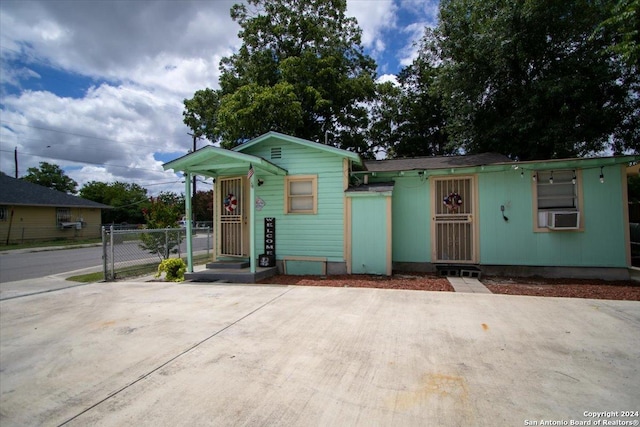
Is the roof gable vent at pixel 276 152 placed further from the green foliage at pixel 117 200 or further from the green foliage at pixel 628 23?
the green foliage at pixel 117 200

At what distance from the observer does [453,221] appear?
8.03 m

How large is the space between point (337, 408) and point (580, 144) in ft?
46.2

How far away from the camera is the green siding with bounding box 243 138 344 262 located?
7922 millimetres

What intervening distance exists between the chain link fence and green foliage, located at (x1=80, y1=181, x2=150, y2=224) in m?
30.1

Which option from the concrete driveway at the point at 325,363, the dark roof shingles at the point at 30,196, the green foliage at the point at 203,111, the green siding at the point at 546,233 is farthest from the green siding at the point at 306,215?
the dark roof shingles at the point at 30,196

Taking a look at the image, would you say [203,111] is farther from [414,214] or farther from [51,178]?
[51,178]

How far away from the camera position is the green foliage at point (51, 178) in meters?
41.2

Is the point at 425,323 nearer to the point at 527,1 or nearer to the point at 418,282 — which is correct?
the point at 418,282

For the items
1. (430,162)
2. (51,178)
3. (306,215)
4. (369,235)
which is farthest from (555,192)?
(51,178)

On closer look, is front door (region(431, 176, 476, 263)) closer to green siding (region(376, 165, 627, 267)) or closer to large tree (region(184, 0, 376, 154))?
green siding (region(376, 165, 627, 267))

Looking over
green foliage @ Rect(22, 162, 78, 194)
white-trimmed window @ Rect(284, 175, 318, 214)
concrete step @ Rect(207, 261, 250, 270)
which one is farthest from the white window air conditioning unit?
green foliage @ Rect(22, 162, 78, 194)

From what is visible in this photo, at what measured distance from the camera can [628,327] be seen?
390cm

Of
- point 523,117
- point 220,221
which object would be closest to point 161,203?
point 220,221

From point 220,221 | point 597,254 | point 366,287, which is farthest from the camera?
point 220,221
